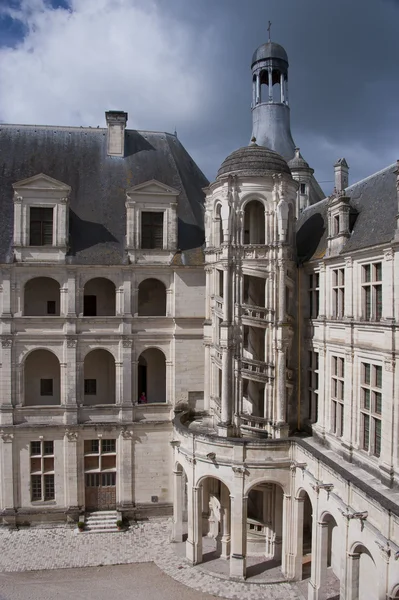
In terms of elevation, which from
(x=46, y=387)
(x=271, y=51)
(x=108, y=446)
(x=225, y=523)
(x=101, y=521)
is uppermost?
(x=271, y=51)

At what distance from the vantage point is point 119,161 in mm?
28969

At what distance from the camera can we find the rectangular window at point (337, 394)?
19.3 meters

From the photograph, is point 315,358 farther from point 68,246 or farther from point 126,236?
point 68,246

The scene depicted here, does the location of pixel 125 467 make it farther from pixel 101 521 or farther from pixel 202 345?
Result: pixel 202 345

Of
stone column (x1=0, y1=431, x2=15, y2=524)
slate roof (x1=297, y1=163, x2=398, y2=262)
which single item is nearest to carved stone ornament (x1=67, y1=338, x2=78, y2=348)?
stone column (x1=0, y1=431, x2=15, y2=524)

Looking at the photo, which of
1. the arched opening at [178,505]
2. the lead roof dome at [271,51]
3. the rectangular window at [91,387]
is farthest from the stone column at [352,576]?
the lead roof dome at [271,51]

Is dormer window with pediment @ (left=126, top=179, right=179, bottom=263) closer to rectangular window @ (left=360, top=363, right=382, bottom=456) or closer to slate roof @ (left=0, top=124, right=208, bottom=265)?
slate roof @ (left=0, top=124, right=208, bottom=265)

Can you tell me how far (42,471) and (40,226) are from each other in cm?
1208

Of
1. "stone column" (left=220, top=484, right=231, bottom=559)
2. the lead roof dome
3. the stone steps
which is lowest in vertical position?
the stone steps

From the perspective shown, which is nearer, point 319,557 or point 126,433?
point 319,557

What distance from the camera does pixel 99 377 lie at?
2769cm

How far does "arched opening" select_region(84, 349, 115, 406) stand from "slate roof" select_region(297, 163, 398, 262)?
11.7 meters

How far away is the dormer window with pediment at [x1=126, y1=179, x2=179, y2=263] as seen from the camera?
25.8m

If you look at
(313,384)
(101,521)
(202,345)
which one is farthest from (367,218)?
(101,521)
